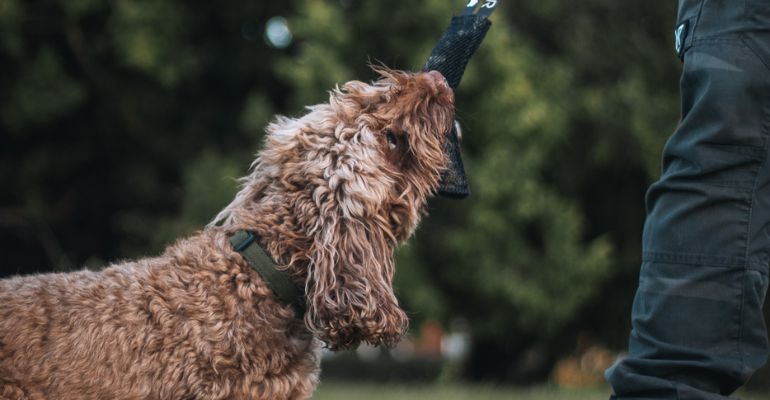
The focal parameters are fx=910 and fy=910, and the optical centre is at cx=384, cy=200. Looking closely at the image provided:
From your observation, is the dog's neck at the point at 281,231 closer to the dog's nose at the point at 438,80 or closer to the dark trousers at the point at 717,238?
the dog's nose at the point at 438,80

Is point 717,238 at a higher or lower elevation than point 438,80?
lower

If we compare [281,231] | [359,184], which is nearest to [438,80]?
[359,184]

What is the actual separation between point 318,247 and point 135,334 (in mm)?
667

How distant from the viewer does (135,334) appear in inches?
118

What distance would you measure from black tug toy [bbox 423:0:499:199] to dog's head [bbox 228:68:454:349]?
0.06 meters

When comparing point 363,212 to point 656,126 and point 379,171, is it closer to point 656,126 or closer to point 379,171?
point 379,171

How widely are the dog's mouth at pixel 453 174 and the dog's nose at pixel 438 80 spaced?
0.16 m

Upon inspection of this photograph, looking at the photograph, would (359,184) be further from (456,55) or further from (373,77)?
(373,77)

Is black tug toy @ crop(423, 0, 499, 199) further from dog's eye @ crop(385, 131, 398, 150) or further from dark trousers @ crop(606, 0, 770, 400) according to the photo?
dark trousers @ crop(606, 0, 770, 400)

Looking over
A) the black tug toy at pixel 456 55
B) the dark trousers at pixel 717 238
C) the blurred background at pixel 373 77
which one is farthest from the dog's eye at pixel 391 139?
the blurred background at pixel 373 77

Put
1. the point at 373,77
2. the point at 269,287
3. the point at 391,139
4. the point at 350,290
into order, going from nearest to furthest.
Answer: the point at 350,290
the point at 269,287
the point at 391,139
the point at 373,77

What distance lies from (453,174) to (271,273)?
79cm

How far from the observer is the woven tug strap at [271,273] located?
3125 mm

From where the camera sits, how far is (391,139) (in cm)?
334
